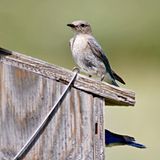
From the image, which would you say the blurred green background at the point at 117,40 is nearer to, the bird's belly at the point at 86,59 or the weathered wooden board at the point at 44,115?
the bird's belly at the point at 86,59

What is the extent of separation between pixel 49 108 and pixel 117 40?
1.53 metres

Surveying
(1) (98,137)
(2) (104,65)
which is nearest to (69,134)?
(1) (98,137)

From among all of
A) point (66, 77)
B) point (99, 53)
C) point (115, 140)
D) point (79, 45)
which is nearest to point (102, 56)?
point (99, 53)

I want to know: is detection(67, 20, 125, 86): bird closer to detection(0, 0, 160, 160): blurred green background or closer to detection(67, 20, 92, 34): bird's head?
detection(67, 20, 92, 34): bird's head

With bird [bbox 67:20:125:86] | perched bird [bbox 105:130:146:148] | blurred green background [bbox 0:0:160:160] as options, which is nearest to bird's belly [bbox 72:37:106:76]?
bird [bbox 67:20:125:86]

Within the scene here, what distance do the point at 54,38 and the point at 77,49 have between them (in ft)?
2.52

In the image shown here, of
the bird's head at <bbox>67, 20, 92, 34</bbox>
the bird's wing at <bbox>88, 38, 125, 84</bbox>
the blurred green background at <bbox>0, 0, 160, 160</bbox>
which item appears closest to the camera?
the bird's wing at <bbox>88, 38, 125, 84</bbox>

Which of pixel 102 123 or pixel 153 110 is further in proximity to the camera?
pixel 153 110

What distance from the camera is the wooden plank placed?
18.8 feet

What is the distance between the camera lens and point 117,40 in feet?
23.7

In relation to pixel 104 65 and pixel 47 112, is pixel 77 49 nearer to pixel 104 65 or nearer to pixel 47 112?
pixel 104 65

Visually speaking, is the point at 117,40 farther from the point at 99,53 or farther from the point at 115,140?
the point at 115,140

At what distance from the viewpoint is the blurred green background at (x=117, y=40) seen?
720 centimetres

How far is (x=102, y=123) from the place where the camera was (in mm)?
5812
